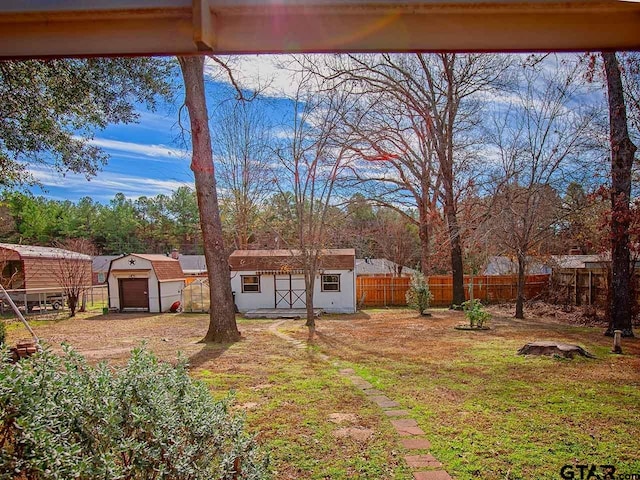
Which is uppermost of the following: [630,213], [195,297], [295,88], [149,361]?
[295,88]

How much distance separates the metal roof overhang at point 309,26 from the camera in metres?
1.83

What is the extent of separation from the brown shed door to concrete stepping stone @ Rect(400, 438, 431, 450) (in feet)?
58.8

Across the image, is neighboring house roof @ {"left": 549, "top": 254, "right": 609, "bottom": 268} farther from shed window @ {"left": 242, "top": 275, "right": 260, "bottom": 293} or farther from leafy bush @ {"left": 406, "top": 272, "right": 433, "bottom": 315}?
shed window @ {"left": 242, "top": 275, "right": 260, "bottom": 293}

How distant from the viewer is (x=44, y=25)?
199 centimetres

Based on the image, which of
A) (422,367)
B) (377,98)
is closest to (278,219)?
(377,98)

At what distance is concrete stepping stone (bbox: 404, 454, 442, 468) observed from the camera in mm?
3174

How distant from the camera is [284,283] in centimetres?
1856

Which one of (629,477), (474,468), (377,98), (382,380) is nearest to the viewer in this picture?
(629,477)

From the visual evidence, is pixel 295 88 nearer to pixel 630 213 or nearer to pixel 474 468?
pixel 630 213

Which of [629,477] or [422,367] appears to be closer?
[629,477]

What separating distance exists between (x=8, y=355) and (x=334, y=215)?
13447mm

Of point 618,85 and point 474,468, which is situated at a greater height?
point 618,85

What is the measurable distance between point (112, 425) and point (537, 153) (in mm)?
13868

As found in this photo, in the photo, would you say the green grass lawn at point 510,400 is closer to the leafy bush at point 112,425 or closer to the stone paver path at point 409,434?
the stone paver path at point 409,434
